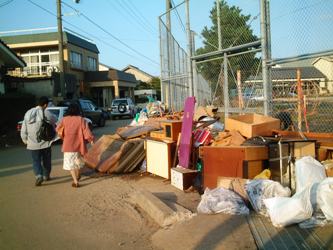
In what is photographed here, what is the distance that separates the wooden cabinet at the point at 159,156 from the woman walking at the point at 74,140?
1.28 m

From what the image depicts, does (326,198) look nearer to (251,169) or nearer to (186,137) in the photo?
→ (251,169)

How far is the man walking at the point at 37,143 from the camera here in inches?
330

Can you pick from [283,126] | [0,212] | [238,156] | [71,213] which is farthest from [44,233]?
[283,126]

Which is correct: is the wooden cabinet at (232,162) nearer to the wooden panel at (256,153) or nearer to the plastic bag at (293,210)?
the wooden panel at (256,153)

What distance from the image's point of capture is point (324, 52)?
636 centimetres

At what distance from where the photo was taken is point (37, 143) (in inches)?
331

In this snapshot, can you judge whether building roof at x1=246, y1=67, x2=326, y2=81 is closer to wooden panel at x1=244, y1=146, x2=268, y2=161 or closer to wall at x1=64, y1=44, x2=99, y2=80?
wooden panel at x1=244, y1=146, x2=268, y2=161

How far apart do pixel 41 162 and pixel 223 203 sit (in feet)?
14.8

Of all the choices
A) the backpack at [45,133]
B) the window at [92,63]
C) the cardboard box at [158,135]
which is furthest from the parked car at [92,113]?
the window at [92,63]

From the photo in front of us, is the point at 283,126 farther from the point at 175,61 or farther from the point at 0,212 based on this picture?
the point at 175,61

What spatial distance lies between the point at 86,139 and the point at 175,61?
23.5 ft

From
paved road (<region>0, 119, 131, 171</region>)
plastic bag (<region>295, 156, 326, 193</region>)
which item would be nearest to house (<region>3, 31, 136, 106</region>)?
paved road (<region>0, 119, 131, 171</region>)

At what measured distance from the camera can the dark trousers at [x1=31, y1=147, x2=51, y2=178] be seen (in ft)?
27.4

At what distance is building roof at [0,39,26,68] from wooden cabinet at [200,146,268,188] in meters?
17.5
